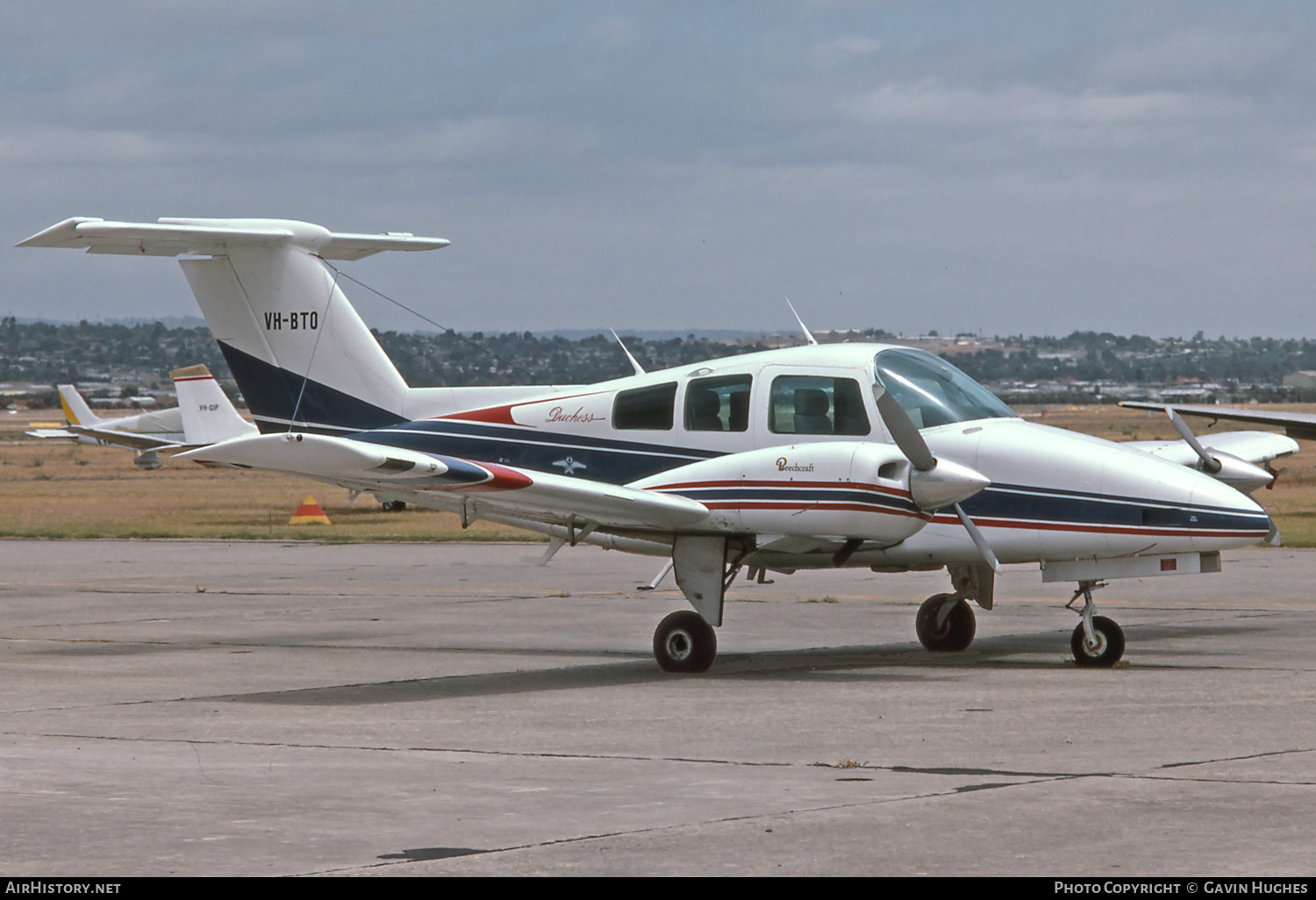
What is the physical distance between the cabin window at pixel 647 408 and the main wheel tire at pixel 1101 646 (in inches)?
161

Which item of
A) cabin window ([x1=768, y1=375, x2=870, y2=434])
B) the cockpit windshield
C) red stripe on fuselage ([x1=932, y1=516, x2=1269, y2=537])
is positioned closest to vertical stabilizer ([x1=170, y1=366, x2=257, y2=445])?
cabin window ([x1=768, y1=375, x2=870, y2=434])

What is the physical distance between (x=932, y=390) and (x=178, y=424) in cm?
5121

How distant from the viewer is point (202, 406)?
3878 centimetres

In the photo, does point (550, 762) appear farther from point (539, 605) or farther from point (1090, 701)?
Answer: point (539, 605)

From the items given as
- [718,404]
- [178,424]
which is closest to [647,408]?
[718,404]

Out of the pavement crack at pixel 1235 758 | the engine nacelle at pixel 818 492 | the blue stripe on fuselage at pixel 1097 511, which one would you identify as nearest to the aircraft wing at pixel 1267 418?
the blue stripe on fuselage at pixel 1097 511

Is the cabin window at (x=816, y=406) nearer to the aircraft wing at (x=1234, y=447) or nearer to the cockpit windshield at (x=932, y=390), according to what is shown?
the cockpit windshield at (x=932, y=390)

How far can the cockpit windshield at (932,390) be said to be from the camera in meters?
13.9

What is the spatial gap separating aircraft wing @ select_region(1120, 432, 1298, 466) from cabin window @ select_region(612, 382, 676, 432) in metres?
5.49

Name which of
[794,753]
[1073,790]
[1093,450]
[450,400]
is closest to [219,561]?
[450,400]

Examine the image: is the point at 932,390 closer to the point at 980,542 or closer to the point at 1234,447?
the point at 980,542

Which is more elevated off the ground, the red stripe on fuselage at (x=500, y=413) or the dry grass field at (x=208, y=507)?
the red stripe on fuselage at (x=500, y=413)

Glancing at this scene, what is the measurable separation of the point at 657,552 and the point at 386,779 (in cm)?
619

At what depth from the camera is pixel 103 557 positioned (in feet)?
96.3
